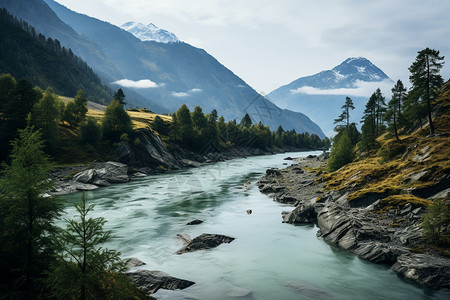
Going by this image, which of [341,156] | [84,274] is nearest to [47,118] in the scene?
[84,274]

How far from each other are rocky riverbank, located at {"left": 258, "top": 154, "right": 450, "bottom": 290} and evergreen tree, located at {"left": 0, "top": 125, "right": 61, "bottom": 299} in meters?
23.8

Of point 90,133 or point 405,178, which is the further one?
point 90,133

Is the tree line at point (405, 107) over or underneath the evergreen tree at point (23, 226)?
over

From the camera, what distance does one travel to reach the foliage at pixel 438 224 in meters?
21.8

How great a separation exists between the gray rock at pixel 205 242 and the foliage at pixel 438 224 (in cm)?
1826

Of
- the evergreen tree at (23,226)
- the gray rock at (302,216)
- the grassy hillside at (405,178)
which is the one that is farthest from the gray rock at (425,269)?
the evergreen tree at (23,226)

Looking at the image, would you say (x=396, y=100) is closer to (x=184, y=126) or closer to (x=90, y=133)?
(x=184, y=126)

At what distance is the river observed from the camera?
1823 centimetres

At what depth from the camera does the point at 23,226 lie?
1243cm

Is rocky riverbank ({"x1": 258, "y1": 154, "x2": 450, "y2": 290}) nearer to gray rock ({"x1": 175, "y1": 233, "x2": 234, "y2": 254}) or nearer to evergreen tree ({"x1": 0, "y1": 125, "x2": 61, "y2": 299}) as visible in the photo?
gray rock ({"x1": 175, "y1": 233, "x2": 234, "y2": 254})

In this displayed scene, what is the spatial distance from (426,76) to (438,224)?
4134 centimetres

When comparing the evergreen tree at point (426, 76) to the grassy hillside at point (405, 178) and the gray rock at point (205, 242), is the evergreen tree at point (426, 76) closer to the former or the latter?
the grassy hillside at point (405, 178)

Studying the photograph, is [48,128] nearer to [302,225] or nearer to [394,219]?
[302,225]

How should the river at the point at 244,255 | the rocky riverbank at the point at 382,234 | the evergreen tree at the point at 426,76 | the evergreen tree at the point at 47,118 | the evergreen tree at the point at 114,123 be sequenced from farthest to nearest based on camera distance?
the evergreen tree at the point at 114,123 < the evergreen tree at the point at 47,118 < the evergreen tree at the point at 426,76 < the rocky riverbank at the point at 382,234 < the river at the point at 244,255
